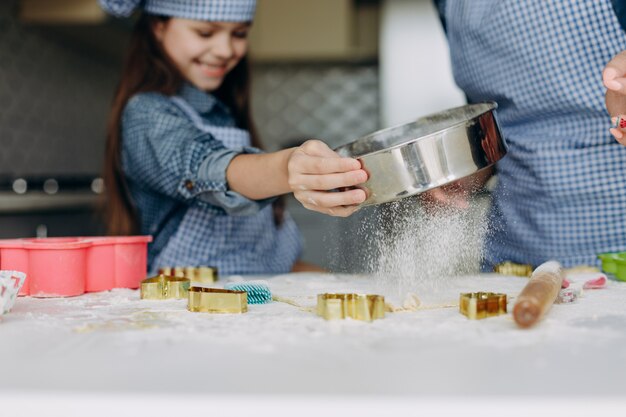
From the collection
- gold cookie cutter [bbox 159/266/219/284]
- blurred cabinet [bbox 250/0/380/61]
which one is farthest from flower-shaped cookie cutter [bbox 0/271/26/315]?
blurred cabinet [bbox 250/0/380/61]

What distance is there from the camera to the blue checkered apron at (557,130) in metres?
1.01

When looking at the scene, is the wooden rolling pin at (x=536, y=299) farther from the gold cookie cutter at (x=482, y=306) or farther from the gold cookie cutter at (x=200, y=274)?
the gold cookie cutter at (x=200, y=274)

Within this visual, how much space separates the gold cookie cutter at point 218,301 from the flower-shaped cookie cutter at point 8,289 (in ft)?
0.50

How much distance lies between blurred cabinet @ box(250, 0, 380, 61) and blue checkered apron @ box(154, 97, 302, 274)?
1.53m

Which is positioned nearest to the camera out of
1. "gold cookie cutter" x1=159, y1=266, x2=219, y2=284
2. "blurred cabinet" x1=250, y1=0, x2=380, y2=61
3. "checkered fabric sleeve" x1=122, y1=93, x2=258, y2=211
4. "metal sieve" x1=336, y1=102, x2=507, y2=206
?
"metal sieve" x1=336, y1=102, x2=507, y2=206

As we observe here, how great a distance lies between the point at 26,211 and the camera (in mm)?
1707

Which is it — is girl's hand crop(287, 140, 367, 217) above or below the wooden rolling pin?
above

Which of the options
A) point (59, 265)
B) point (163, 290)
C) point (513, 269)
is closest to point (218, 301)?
point (163, 290)

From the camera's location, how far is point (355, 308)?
1.88 feet

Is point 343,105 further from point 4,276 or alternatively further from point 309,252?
point 4,276

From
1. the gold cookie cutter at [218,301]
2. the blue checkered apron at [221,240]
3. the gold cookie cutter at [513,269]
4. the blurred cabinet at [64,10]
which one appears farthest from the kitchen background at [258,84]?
the gold cookie cutter at [218,301]

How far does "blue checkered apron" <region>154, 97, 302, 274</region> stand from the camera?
47.8 inches

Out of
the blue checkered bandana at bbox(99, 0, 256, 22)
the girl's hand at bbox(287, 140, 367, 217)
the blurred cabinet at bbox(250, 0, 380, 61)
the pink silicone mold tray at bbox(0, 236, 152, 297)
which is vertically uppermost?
the blurred cabinet at bbox(250, 0, 380, 61)

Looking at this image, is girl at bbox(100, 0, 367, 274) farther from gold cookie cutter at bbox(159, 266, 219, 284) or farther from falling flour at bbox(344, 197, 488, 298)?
falling flour at bbox(344, 197, 488, 298)
